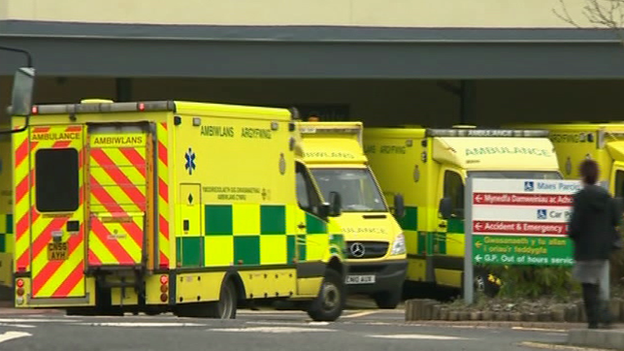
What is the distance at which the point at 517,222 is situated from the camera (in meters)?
21.4

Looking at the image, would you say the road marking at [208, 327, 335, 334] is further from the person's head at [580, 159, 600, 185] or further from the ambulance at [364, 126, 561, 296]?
the ambulance at [364, 126, 561, 296]

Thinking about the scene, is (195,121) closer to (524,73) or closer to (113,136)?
(113,136)

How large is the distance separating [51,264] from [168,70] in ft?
31.0

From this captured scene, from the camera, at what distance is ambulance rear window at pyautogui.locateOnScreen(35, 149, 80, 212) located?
62.2 ft

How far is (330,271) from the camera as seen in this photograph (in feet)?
72.9

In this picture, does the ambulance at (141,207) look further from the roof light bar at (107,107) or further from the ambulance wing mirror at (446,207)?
the ambulance wing mirror at (446,207)

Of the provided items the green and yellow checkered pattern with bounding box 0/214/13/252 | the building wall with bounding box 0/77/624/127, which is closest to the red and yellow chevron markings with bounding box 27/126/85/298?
the green and yellow checkered pattern with bounding box 0/214/13/252

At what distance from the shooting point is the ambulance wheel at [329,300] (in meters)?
21.8

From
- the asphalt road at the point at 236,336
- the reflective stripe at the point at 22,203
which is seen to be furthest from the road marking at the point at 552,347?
the reflective stripe at the point at 22,203

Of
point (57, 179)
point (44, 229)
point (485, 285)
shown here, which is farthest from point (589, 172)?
point (44, 229)

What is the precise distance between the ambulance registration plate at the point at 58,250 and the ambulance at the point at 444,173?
301 inches

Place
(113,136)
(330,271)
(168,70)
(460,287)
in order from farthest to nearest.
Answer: (168,70), (460,287), (330,271), (113,136)

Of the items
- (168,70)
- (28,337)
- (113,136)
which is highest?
(168,70)

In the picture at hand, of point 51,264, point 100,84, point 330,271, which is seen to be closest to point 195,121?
point 51,264
